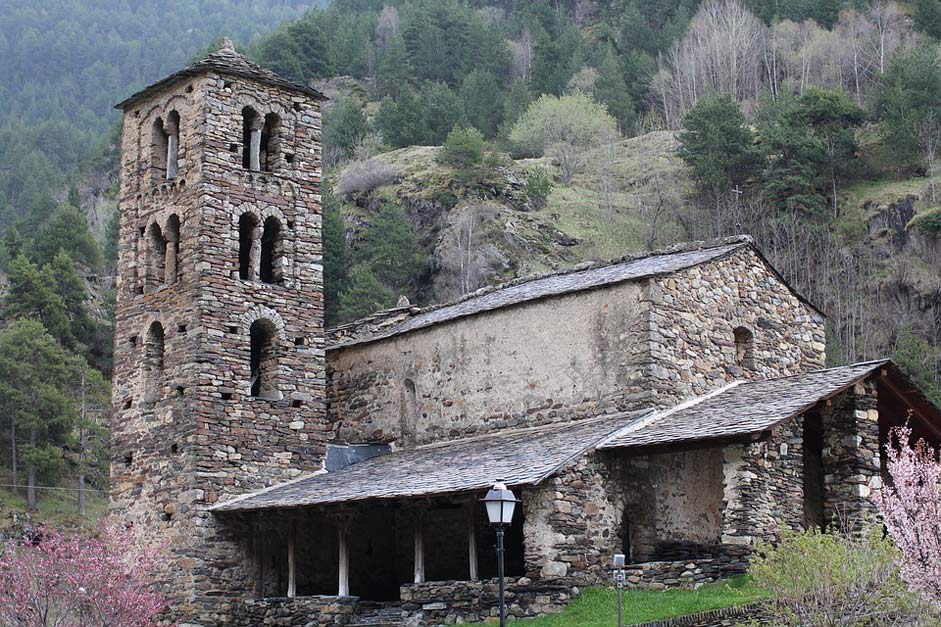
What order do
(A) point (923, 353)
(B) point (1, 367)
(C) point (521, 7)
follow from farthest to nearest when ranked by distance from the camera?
1. (C) point (521, 7)
2. (B) point (1, 367)
3. (A) point (923, 353)

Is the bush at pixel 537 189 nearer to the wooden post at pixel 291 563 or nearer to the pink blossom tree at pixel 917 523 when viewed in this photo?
the wooden post at pixel 291 563

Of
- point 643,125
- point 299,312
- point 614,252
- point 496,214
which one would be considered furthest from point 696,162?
point 299,312

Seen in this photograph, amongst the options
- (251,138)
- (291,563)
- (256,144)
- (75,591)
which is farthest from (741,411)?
A: (251,138)

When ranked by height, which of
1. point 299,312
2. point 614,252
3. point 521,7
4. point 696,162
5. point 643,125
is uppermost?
point 521,7

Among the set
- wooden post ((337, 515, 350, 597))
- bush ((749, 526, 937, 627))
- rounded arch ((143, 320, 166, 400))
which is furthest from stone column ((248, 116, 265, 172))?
bush ((749, 526, 937, 627))

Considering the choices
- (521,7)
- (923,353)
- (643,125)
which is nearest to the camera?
(923,353)

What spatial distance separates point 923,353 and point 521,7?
62.9 m

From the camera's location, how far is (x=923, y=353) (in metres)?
45.4

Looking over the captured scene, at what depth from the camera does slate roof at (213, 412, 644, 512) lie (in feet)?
74.4

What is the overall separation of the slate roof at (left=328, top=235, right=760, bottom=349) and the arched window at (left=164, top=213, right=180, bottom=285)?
4.56m

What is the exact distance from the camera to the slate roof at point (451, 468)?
893 inches

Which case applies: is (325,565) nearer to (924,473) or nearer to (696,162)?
(924,473)

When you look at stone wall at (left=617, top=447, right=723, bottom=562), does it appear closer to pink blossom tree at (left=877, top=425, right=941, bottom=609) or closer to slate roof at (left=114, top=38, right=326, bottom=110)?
pink blossom tree at (left=877, top=425, right=941, bottom=609)

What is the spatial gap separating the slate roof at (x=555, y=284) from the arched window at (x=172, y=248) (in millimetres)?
4562
